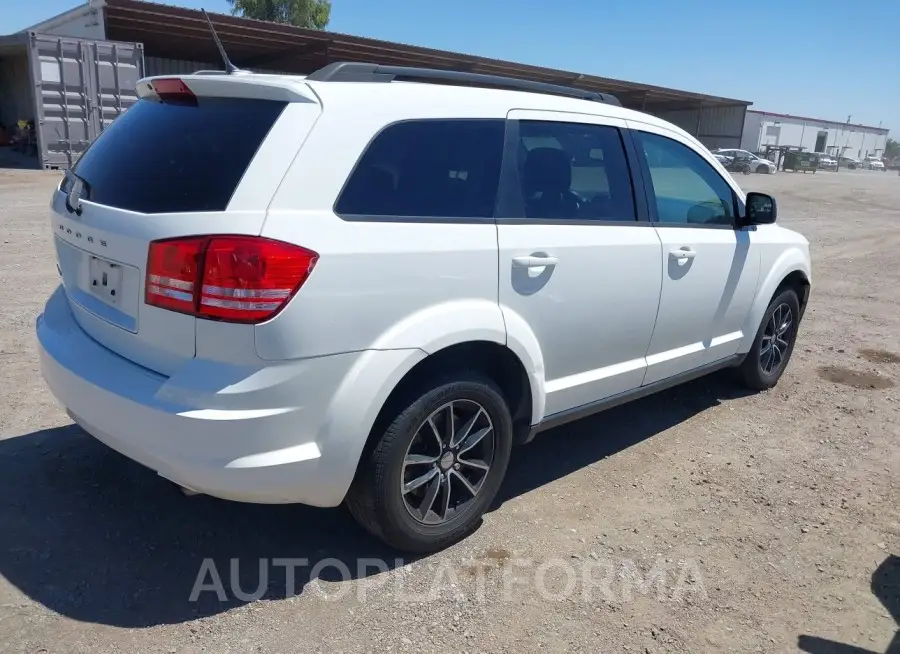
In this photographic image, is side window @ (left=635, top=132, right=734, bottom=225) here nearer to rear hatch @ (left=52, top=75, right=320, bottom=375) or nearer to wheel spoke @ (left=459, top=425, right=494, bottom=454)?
wheel spoke @ (left=459, top=425, right=494, bottom=454)

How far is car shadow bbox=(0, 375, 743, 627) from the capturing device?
2754 millimetres

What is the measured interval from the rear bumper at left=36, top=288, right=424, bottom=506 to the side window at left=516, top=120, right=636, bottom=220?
1205mm

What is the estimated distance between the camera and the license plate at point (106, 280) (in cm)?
270

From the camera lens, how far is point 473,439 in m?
3.17

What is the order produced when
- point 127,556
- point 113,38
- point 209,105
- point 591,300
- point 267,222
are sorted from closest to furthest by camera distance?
point 267,222
point 209,105
point 127,556
point 591,300
point 113,38

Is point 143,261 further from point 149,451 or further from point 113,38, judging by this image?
point 113,38

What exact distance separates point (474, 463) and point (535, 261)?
3.09 ft

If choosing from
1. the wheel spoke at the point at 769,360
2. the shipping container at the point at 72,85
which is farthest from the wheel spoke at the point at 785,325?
the shipping container at the point at 72,85

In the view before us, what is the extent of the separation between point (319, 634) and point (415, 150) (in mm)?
1890

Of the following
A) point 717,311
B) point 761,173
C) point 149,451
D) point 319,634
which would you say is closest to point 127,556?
point 149,451

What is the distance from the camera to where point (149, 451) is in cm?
253

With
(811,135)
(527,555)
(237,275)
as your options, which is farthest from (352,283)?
(811,135)

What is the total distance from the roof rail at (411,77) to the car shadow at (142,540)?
1.96 m

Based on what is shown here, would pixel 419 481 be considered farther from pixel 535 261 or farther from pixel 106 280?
pixel 106 280
